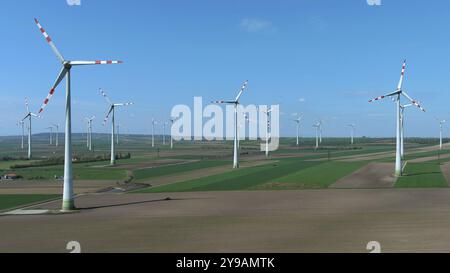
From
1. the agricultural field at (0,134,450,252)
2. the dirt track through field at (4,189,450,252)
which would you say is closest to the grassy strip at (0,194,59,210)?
the agricultural field at (0,134,450,252)

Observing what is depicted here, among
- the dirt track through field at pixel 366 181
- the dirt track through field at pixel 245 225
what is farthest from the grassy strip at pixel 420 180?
the dirt track through field at pixel 245 225

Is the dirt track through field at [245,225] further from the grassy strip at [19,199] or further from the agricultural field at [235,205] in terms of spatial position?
the grassy strip at [19,199]

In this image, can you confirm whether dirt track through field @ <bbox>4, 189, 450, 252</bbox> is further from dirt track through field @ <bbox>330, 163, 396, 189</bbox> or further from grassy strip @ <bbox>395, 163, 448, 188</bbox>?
dirt track through field @ <bbox>330, 163, 396, 189</bbox>

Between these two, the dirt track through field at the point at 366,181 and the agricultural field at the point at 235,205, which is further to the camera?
the dirt track through field at the point at 366,181

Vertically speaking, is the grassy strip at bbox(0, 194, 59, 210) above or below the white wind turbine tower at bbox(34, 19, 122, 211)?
below

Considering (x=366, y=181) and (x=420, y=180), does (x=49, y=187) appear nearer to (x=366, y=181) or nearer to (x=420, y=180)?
(x=366, y=181)
